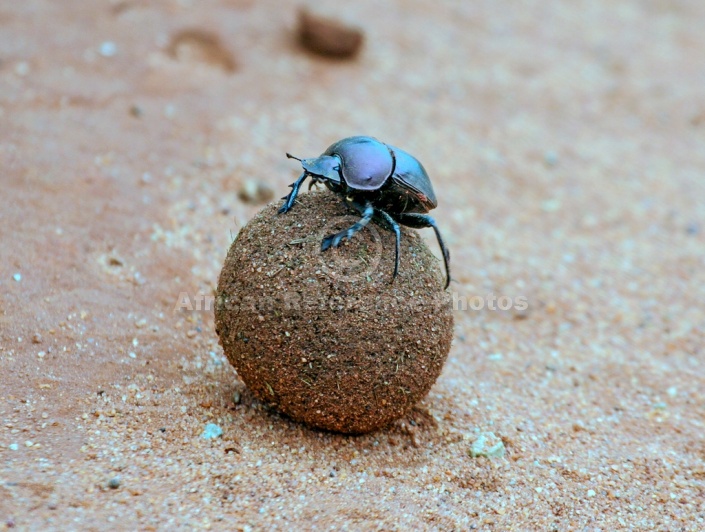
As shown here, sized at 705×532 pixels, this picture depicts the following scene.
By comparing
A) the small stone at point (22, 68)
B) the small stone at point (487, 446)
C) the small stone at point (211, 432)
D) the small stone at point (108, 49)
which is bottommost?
the small stone at point (211, 432)

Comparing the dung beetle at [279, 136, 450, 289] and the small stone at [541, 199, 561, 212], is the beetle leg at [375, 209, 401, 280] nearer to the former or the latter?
the dung beetle at [279, 136, 450, 289]

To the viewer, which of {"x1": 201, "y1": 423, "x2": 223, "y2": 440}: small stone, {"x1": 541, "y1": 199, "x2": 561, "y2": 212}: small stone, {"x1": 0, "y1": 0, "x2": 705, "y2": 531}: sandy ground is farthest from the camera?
{"x1": 541, "y1": 199, "x2": 561, "y2": 212}: small stone

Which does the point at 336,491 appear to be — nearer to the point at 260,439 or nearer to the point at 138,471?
the point at 260,439

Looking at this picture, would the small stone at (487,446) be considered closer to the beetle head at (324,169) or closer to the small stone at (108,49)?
the beetle head at (324,169)

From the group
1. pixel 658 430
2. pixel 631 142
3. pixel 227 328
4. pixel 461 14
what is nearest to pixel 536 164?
pixel 631 142

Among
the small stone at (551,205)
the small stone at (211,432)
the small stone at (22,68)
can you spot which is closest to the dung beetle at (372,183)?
the small stone at (211,432)

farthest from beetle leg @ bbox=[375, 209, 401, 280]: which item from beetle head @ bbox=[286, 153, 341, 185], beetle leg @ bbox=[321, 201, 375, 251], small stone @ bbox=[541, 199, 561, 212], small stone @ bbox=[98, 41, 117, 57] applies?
small stone @ bbox=[98, 41, 117, 57]

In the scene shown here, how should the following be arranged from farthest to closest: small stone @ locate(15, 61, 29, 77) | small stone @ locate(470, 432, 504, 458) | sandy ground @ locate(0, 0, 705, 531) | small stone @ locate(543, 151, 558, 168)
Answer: small stone @ locate(543, 151, 558, 168) < small stone @ locate(15, 61, 29, 77) < small stone @ locate(470, 432, 504, 458) < sandy ground @ locate(0, 0, 705, 531)
